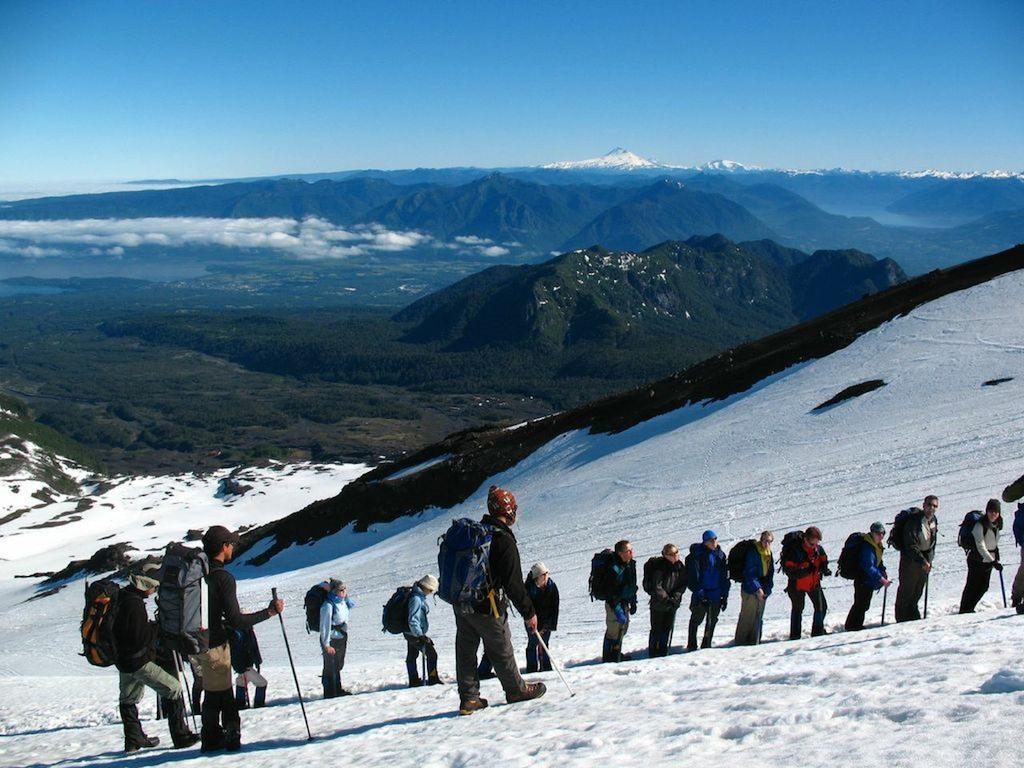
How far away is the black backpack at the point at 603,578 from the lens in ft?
46.9

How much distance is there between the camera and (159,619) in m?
10.9

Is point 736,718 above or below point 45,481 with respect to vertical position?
above

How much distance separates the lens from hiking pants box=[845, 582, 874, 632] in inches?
590

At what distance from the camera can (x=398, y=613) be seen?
15.4m

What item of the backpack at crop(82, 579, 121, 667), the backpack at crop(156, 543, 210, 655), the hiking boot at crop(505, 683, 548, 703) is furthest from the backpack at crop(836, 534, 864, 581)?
the backpack at crop(82, 579, 121, 667)

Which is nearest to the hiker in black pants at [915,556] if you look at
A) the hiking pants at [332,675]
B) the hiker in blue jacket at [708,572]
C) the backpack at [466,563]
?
the hiker in blue jacket at [708,572]

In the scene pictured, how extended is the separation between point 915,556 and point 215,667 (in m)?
12.3

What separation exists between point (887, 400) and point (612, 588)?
104ft

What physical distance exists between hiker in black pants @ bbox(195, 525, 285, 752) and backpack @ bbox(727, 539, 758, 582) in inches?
333

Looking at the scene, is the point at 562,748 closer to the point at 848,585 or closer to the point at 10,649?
the point at 848,585

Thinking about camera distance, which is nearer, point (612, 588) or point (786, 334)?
point (612, 588)

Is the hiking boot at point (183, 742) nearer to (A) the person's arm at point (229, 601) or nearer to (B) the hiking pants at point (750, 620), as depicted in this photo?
(A) the person's arm at point (229, 601)

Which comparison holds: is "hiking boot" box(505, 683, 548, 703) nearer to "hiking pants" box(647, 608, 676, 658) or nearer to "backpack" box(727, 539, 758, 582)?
"hiking pants" box(647, 608, 676, 658)

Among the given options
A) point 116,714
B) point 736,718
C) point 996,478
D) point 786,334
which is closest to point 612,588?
point 736,718
